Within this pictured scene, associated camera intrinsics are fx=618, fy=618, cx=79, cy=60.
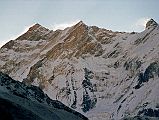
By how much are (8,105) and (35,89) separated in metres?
51.5

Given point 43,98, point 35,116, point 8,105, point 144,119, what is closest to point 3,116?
point 8,105

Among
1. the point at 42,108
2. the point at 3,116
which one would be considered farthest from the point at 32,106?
the point at 3,116

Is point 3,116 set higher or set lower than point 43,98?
lower

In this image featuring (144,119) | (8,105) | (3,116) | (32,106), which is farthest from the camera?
(144,119)

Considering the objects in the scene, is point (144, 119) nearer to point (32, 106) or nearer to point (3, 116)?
point (32, 106)

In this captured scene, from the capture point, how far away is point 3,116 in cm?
6391

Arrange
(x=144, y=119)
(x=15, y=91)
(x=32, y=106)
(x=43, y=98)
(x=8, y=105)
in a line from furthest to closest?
(x=144, y=119) < (x=43, y=98) < (x=15, y=91) < (x=32, y=106) < (x=8, y=105)

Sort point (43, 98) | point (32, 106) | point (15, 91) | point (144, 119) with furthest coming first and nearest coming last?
point (144, 119) → point (43, 98) → point (15, 91) → point (32, 106)

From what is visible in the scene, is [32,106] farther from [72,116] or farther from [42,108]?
[72,116]

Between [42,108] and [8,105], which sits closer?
[8,105]

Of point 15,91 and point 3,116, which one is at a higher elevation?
point 15,91

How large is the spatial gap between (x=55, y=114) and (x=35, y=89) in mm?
24734

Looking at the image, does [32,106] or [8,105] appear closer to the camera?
[8,105]

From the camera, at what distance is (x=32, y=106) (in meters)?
115
